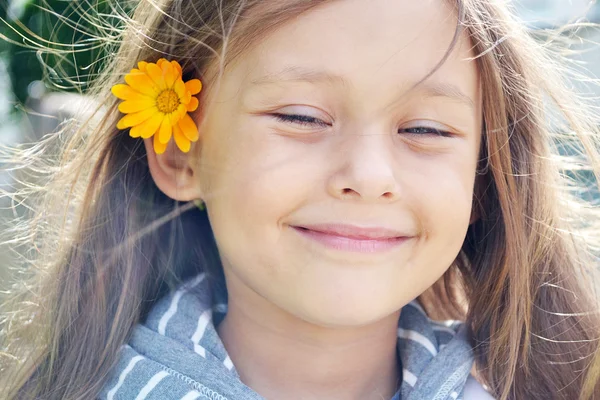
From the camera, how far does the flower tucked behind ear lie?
1702mm

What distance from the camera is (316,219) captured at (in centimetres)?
157

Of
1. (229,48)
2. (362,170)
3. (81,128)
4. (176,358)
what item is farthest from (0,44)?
(362,170)

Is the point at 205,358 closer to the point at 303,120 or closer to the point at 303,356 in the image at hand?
the point at 303,356

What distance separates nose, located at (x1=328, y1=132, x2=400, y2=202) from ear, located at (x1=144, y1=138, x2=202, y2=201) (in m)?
0.40

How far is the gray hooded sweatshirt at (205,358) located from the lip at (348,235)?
14.1 inches

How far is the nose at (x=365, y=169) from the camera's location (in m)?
1.50

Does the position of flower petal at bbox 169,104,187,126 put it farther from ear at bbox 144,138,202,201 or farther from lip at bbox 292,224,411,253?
lip at bbox 292,224,411,253

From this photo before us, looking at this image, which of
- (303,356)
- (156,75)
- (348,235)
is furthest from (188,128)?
(303,356)

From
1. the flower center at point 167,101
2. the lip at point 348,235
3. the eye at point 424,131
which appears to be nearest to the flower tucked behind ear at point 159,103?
the flower center at point 167,101

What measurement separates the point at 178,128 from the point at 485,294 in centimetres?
84

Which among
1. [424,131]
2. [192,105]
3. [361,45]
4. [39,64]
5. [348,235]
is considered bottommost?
[39,64]

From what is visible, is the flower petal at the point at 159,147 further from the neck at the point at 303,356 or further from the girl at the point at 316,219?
the neck at the point at 303,356

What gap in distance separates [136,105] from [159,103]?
5 centimetres

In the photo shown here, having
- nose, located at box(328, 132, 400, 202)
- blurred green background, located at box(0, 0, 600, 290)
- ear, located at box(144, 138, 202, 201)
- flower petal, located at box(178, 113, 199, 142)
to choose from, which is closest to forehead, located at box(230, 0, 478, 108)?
nose, located at box(328, 132, 400, 202)
